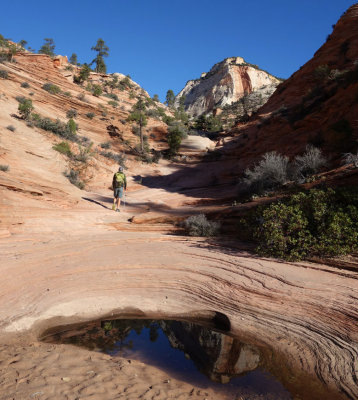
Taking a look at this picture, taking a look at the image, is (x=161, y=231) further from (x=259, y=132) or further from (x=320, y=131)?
(x=259, y=132)

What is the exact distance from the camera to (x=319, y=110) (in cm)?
1920

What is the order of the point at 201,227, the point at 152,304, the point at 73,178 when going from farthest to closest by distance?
the point at 73,178
the point at 201,227
the point at 152,304

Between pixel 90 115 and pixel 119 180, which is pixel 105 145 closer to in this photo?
pixel 90 115

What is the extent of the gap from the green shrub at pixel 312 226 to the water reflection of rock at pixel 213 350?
8.75 feet

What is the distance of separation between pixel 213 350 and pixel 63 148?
18.1 m

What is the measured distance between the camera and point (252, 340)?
547 cm

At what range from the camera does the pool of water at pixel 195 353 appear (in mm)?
4258

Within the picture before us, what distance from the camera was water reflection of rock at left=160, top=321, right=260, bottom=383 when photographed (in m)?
4.76

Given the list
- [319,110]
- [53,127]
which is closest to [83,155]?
[53,127]

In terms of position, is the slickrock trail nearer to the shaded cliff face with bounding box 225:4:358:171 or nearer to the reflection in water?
the reflection in water

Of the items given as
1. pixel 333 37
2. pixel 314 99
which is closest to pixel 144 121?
pixel 314 99

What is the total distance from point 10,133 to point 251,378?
58.9ft

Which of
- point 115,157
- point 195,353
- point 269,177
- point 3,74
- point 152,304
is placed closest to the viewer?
point 195,353

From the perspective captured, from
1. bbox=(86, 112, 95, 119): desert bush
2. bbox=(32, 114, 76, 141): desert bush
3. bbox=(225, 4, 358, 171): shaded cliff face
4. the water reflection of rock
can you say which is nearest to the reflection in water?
the water reflection of rock
